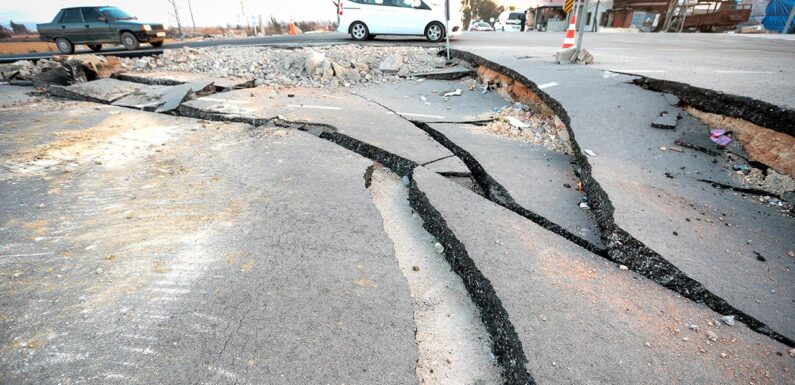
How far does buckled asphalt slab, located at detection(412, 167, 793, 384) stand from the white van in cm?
911

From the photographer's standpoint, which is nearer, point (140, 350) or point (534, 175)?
point (140, 350)

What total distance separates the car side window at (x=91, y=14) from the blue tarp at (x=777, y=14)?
28226mm

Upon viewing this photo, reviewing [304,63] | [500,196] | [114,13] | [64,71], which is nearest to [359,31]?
[304,63]

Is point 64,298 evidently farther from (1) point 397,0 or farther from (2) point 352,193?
(1) point 397,0

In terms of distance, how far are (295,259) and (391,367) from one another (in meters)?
0.94

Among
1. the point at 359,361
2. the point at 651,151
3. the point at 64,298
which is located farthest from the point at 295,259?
the point at 651,151

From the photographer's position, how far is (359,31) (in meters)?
10.6

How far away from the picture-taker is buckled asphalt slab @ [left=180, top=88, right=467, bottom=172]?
3.75 metres

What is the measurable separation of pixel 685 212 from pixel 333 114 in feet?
13.1

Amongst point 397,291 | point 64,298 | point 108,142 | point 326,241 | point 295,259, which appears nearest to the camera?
point 64,298

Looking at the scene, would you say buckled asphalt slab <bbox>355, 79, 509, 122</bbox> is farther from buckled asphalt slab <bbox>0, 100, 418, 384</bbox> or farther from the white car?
the white car

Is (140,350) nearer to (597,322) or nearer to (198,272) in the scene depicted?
(198,272)

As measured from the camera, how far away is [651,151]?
10.8ft

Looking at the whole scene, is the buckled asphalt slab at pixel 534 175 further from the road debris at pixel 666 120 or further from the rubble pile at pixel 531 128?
the road debris at pixel 666 120
